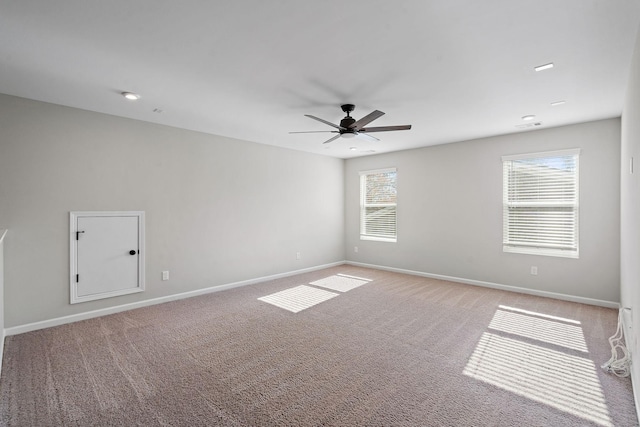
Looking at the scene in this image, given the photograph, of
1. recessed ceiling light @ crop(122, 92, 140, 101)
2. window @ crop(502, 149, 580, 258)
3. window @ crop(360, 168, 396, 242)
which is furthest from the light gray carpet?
window @ crop(360, 168, 396, 242)

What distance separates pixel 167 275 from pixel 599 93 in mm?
5747

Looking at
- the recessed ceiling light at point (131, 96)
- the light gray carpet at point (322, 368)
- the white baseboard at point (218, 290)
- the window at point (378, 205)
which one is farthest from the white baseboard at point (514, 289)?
the recessed ceiling light at point (131, 96)

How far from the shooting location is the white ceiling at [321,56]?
191 centimetres

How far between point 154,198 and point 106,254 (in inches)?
36.6

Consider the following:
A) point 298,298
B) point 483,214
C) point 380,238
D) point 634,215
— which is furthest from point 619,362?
point 380,238

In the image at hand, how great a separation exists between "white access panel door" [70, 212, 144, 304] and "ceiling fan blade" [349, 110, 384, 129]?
310 cm

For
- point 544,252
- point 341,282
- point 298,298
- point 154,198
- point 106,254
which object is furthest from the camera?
point 341,282

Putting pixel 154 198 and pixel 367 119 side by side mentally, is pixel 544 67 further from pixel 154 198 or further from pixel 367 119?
pixel 154 198

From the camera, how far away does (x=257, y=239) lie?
18.2 feet

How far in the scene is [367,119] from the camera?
10.7 feet

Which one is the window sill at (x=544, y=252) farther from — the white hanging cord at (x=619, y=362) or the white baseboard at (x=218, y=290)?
the white hanging cord at (x=619, y=362)

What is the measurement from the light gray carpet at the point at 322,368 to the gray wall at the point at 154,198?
0.70 meters

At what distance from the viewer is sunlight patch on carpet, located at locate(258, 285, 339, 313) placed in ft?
13.9

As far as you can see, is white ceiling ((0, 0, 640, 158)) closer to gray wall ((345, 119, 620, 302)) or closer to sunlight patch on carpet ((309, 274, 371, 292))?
gray wall ((345, 119, 620, 302))
